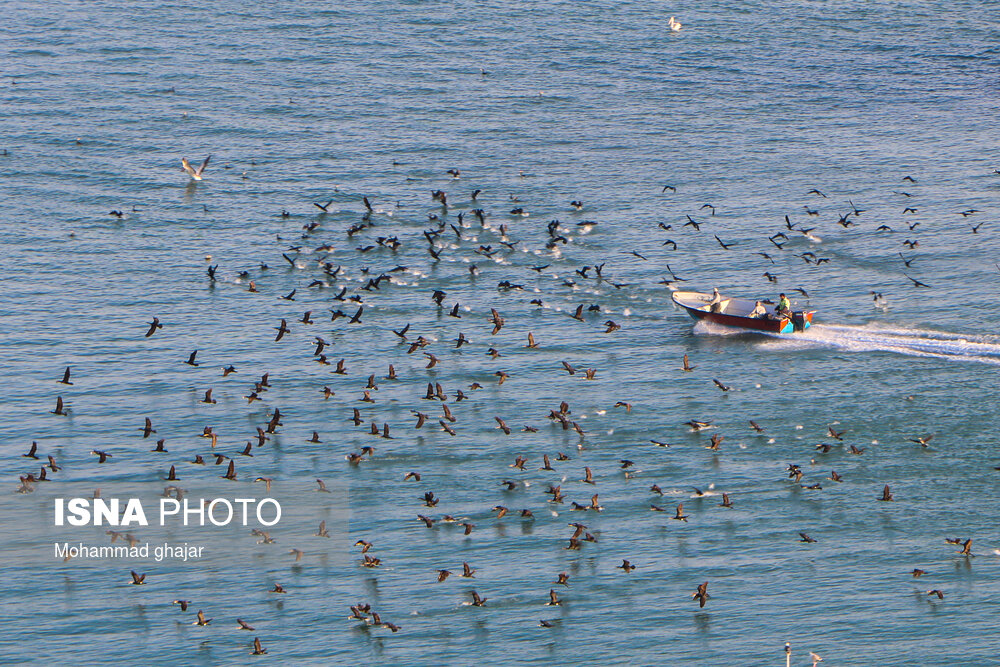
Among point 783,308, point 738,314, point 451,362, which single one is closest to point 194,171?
point 451,362

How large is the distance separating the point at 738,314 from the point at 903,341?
13004 mm

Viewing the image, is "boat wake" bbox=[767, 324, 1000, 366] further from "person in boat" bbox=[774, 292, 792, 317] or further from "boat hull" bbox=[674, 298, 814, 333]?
"person in boat" bbox=[774, 292, 792, 317]

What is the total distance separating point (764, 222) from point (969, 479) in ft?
162

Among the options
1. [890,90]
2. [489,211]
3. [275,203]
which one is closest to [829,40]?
[890,90]

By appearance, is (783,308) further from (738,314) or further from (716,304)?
(716,304)

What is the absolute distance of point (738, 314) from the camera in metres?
114

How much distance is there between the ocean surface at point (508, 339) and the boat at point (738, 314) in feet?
4.59

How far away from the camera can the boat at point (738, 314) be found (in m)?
113

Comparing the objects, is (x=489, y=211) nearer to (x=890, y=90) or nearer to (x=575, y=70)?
(x=575, y=70)

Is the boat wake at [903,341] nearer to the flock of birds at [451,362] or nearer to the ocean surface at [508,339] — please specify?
the ocean surface at [508,339]

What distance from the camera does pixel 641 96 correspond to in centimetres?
17775

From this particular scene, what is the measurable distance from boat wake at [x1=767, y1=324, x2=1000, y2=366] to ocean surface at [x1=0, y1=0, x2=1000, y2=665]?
1.13ft

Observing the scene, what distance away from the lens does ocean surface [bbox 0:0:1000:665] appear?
82.5 m

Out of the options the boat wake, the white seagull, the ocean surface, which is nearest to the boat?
the boat wake
